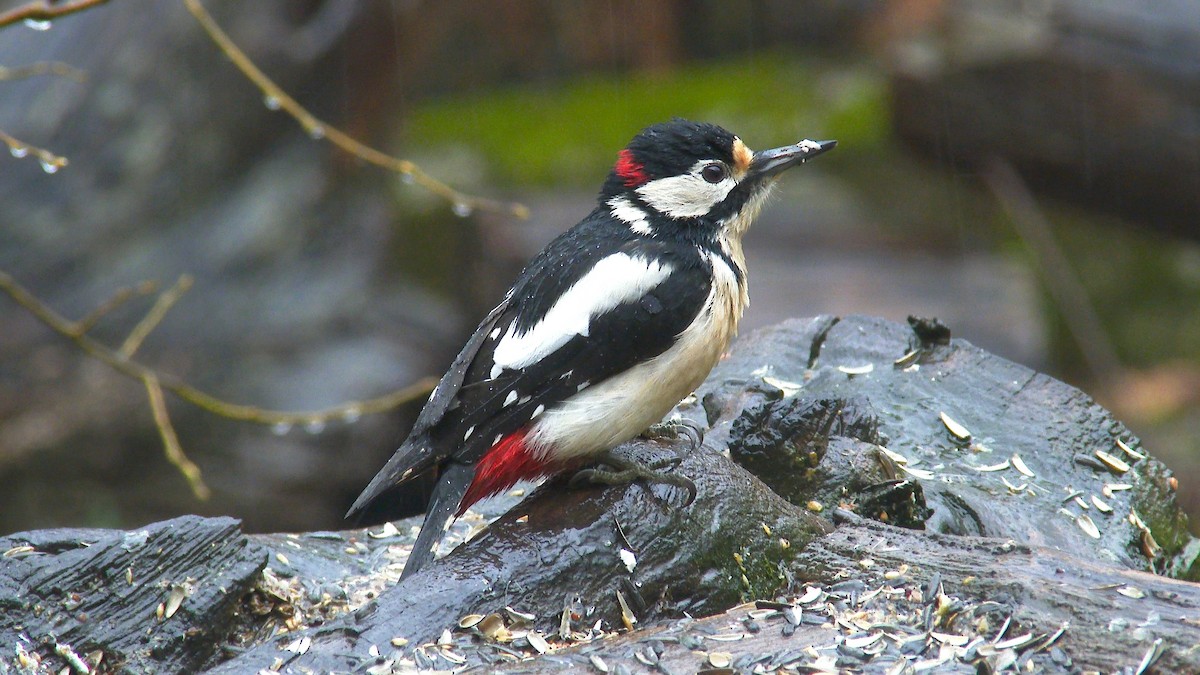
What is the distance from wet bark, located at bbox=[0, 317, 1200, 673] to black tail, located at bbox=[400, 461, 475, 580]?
8 cm

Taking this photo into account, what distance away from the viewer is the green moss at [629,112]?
11891 millimetres

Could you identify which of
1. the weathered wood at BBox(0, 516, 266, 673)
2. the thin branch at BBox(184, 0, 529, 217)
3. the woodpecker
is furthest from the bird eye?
the weathered wood at BBox(0, 516, 266, 673)

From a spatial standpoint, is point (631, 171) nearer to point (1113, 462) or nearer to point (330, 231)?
point (1113, 462)

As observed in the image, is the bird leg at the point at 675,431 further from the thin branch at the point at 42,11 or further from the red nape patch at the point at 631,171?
the thin branch at the point at 42,11

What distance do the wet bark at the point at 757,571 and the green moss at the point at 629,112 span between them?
7.57 m

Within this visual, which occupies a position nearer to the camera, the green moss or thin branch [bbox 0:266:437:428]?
thin branch [bbox 0:266:437:428]

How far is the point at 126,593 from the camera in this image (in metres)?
3.19

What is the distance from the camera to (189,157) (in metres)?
7.53

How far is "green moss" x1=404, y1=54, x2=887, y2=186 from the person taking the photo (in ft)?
39.0

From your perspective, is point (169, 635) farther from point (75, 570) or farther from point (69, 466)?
point (69, 466)

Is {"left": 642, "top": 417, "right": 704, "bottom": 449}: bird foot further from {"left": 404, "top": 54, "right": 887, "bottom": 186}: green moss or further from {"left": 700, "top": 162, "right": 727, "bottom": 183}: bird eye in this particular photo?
{"left": 404, "top": 54, "right": 887, "bottom": 186}: green moss

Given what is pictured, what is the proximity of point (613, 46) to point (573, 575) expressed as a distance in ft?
35.0

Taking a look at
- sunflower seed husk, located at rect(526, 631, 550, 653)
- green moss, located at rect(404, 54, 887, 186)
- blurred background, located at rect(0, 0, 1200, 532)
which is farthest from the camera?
green moss, located at rect(404, 54, 887, 186)

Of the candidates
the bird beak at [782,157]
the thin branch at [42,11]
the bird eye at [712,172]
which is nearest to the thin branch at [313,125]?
the thin branch at [42,11]
